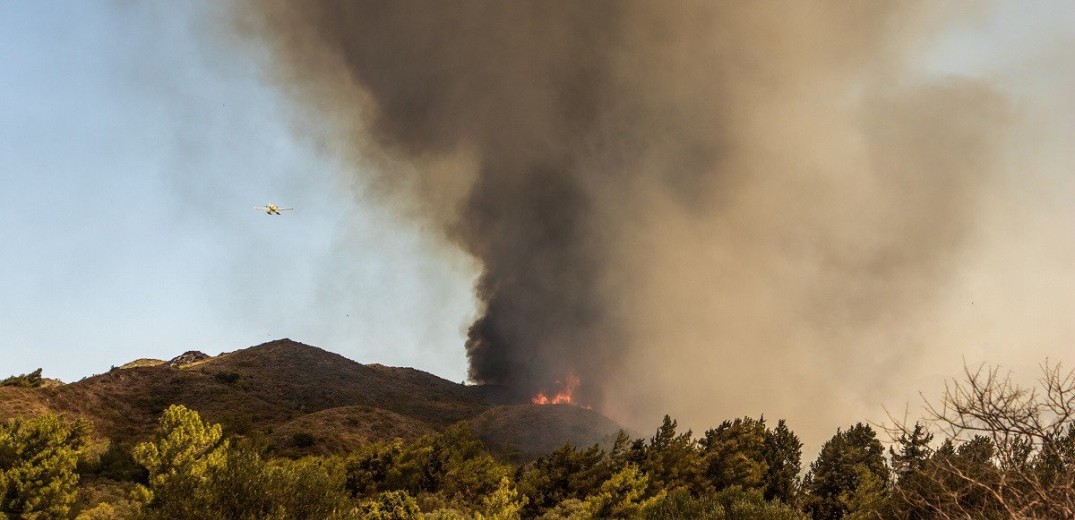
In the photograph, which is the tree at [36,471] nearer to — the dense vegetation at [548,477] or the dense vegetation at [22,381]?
the dense vegetation at [548,477]

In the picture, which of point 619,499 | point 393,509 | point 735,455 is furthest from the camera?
point 735,455

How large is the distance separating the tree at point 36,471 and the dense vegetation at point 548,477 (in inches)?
3.3

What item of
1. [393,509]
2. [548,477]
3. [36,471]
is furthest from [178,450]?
[548,477]

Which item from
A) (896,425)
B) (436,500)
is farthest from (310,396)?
(896,425)

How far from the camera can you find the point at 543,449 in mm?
99750

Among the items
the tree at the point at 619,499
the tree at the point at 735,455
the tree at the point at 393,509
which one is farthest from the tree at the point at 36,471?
the tree at the point at 735,455

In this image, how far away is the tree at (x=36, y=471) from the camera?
3141 cm

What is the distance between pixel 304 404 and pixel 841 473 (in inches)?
3673

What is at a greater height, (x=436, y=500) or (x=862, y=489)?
(x=862, y=489)

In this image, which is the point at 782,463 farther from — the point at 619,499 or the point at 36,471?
the point at 36,471

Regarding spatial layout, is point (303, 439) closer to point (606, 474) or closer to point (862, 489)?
point (606, 474)

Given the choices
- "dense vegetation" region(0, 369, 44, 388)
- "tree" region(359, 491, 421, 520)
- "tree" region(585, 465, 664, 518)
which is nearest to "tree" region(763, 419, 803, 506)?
"tree" region(585, 465, 664, 518)

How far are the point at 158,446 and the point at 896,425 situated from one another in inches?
1707

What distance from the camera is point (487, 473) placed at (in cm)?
5156
